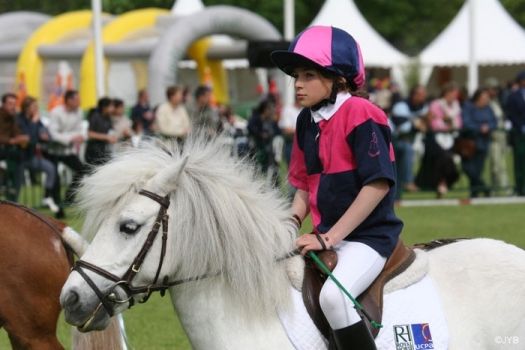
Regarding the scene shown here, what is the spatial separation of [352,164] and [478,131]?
15.7 meters

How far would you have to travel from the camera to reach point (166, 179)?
477 centimetres

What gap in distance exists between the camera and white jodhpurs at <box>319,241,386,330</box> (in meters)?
4.75

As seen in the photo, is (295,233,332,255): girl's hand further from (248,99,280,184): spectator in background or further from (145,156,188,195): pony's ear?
(248,99,280,184): spectator in background

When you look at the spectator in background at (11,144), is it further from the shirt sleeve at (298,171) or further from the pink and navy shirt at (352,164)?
the pink and navy shirt at (352,164)

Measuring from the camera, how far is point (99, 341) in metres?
6.49

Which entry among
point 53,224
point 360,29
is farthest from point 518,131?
point 360,29

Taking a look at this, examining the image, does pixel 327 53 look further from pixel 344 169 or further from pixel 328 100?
pixel 344 169

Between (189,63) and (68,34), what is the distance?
7.39 meters

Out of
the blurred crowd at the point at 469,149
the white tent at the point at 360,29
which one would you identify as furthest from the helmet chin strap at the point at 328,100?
the white tent at the point at 360,29

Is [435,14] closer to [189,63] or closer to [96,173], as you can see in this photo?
[189,63]

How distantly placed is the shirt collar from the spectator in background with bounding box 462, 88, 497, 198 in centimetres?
1548

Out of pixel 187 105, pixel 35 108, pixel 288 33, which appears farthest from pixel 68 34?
pixel 35 108

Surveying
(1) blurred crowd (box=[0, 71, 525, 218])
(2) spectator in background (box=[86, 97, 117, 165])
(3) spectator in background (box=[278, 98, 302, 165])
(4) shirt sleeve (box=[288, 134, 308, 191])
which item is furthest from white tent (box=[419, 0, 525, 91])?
(4) shirt sleeve (box=[288, 134, 308, 191])

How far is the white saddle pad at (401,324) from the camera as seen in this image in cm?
479
